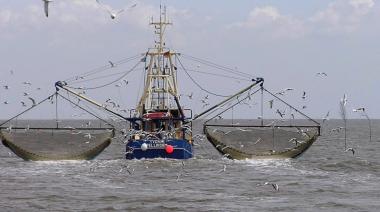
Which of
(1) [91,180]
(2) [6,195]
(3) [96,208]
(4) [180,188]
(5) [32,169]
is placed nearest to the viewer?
(3) [96,208]

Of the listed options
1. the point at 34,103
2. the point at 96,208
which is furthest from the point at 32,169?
the point at 96,208

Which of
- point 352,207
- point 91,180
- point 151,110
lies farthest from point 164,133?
point 352,207

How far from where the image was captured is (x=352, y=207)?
32.3m

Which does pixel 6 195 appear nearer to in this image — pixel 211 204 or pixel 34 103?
pixel 211 204

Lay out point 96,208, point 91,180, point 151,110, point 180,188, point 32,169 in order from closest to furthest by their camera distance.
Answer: point 96,208, point 180,188, point 91,180, point 32,169, point 151,110

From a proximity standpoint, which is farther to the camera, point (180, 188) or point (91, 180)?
point (91, 180)

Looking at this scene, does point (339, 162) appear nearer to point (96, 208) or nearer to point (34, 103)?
point (34, 103)

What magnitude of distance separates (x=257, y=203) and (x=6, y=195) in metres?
11.4

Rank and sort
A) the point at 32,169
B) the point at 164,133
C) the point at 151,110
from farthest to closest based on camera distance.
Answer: the point at 151,110
the point at 164,133
the point at 32,169

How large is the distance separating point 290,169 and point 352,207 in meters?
16.7

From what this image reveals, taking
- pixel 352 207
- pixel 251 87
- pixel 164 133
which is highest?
pixel 251 87

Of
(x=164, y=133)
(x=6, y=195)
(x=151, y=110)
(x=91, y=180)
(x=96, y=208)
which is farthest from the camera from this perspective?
(x=151, y=110)

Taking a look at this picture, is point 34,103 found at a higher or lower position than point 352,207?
higher

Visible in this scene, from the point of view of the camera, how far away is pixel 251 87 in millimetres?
55719
